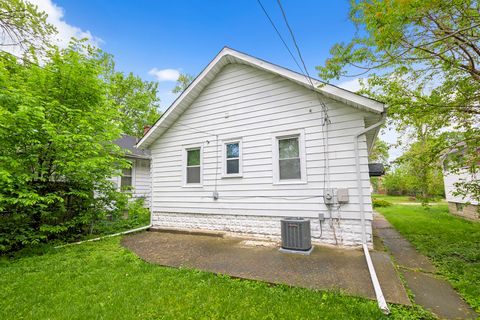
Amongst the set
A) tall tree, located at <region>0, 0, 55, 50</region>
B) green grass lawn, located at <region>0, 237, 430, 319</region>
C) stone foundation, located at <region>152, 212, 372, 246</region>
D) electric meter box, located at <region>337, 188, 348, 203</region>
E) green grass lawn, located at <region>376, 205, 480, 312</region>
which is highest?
tall tree, located at <region>0, 0, 55, 50</region>

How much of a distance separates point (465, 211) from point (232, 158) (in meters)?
12.5

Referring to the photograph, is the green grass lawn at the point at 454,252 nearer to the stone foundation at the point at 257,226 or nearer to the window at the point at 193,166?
the stone foundation at the point at 257,226

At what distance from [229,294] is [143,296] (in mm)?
1256

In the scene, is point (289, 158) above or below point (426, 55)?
below

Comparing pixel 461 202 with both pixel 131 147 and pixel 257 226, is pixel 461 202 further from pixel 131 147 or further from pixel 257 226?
pixel 131 147

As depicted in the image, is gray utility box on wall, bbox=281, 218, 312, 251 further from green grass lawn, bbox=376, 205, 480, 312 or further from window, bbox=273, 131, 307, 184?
green grass lawn, bbox=376, 205, 480, 312

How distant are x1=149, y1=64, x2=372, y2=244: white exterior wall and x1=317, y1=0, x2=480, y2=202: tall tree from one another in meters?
1.31

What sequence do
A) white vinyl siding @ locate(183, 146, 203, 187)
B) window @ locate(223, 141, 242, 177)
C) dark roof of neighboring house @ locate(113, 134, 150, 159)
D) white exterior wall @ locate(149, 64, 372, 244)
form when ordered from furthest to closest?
dark roof of neighboring house @ locate(113, 134, 150, 159), white vinyl siding @ locate(183, 146, 203, 187), window @ locate(223, 141, 242, 177), white exterior wall @ locate(149, 64, 372, 244)

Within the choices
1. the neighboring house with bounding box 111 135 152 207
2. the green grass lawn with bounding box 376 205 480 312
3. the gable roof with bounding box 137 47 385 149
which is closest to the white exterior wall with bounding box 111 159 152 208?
the neighboring house with bounding box 111 135 152 207

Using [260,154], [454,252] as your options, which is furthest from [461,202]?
[260,154]

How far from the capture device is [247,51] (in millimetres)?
6754

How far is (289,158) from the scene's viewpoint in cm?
608

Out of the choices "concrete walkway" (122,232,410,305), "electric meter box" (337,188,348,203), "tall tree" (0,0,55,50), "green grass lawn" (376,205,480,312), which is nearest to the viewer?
"concrete walkway" (122,232,410,305)

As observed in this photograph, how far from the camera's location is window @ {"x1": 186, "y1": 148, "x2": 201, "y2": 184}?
7629 millimetres
